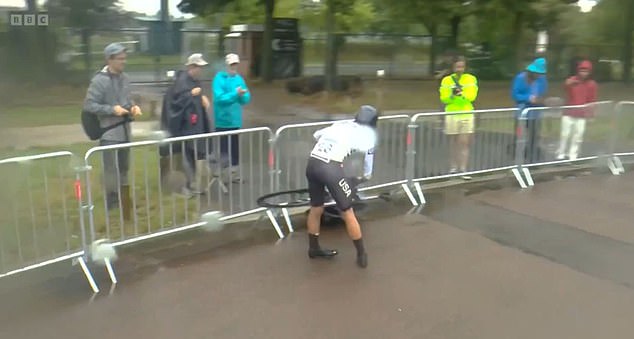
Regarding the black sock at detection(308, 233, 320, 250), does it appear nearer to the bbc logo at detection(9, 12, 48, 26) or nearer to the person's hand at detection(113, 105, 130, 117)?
the person's hand at detection(113, 105, 130, 117)

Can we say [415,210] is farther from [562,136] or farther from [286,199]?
[562,136]

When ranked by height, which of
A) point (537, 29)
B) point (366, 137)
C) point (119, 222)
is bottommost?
point (119, 222)

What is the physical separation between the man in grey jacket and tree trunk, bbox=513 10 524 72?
17.7 m

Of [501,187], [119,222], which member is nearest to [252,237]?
[119,222]

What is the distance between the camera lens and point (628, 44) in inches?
990

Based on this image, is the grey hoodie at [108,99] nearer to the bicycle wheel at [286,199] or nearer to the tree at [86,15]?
the bicycle wheel at [286,199]

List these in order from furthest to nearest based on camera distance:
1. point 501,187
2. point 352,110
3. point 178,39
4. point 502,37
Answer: point 502,37 → point 178,39 → point 352,110 → point 501,187

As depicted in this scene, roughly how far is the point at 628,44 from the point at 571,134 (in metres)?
18.4

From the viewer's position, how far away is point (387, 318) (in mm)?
4598

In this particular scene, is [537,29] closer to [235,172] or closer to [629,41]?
[629,41]

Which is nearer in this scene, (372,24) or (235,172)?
(235,172)

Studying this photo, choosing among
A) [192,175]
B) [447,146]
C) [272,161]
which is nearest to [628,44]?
[447,146]

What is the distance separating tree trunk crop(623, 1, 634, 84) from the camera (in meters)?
24.8

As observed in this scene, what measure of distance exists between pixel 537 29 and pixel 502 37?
8.84 feet
